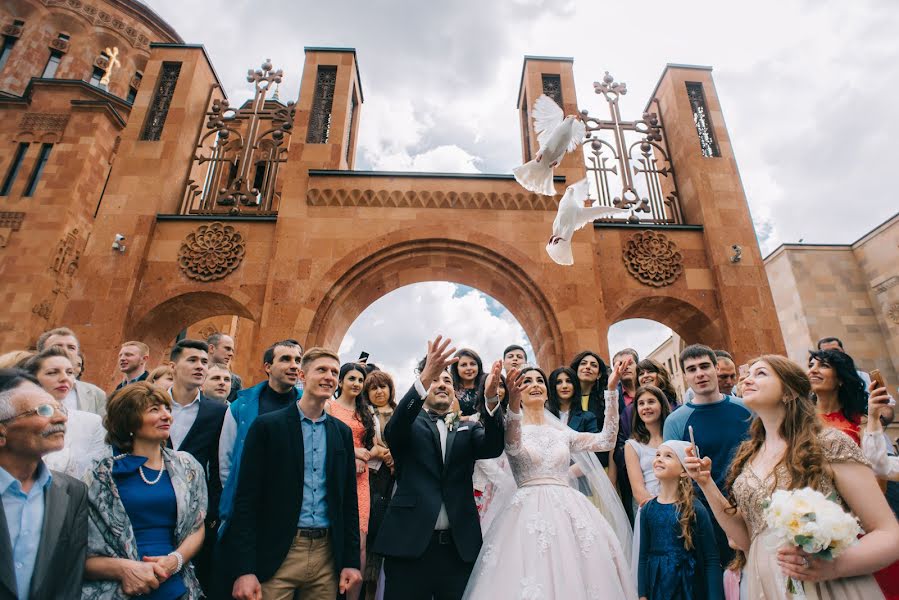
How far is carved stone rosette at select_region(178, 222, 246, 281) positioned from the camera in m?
10.2

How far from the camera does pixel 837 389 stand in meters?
3.46

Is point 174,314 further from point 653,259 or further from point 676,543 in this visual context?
point 676,543

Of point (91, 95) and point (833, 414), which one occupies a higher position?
point (91, 95)

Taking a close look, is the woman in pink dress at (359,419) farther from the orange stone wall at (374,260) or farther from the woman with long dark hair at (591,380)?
the orange stone wall at (374,260)

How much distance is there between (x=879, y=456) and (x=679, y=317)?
8.29 meters

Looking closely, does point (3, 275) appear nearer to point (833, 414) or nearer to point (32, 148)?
point (32, 148)

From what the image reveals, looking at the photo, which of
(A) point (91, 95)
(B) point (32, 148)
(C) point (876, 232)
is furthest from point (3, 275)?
(C) point (876, 232)

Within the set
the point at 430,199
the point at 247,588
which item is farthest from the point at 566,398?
the point at 430,199

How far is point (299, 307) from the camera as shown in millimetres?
9547

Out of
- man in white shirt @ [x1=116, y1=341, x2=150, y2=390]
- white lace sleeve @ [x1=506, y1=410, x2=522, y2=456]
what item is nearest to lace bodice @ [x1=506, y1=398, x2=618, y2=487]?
white lace sleeve @ [x1=506, y1=410, x2=522, y2=456]

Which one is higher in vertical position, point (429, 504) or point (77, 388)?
point (77, 388)

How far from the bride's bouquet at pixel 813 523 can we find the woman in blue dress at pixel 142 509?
2.91 m

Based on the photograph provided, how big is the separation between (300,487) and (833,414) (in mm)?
3692

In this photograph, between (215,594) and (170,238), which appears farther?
(170,238)
